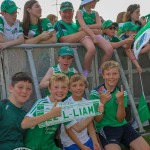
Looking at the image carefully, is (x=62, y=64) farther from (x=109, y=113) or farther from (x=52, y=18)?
(x=52, y=18)

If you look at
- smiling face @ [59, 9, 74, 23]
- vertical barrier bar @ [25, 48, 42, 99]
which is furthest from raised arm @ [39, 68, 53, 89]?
smiling face @ [59, 9, 74, 23]

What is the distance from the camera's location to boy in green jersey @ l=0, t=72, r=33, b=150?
3.87 meters

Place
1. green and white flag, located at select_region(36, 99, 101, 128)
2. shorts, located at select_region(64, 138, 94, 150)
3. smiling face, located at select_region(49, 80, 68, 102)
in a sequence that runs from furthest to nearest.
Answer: shorts, located at select_region(64, 138, 94, 150) < smiling face, located at select_region(49, 80, 68, 102) < green and white flag, located at select_region(36, 99, 101, 128)

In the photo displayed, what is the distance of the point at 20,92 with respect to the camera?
3998 mm

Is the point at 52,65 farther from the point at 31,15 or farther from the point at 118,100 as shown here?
the point at 118,100

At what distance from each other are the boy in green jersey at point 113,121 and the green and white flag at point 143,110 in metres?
1.05

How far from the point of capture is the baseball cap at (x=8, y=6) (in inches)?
214

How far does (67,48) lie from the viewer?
5098 mm

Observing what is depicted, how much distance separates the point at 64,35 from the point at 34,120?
241 centimetres

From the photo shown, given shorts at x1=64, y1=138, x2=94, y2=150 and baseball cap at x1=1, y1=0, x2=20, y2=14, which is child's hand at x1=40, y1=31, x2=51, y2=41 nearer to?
baseball cap at x1=1, y1=0, x2=20, y2=14

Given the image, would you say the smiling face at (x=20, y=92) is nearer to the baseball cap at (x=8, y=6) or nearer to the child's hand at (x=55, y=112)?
the child's hand at (x=55, y=112)

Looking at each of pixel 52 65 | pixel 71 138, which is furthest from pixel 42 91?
pixel 71 138

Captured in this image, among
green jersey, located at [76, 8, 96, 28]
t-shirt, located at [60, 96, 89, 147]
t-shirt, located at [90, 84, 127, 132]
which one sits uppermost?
green jersey, located at [76, 8, 96, 28]

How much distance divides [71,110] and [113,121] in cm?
88
